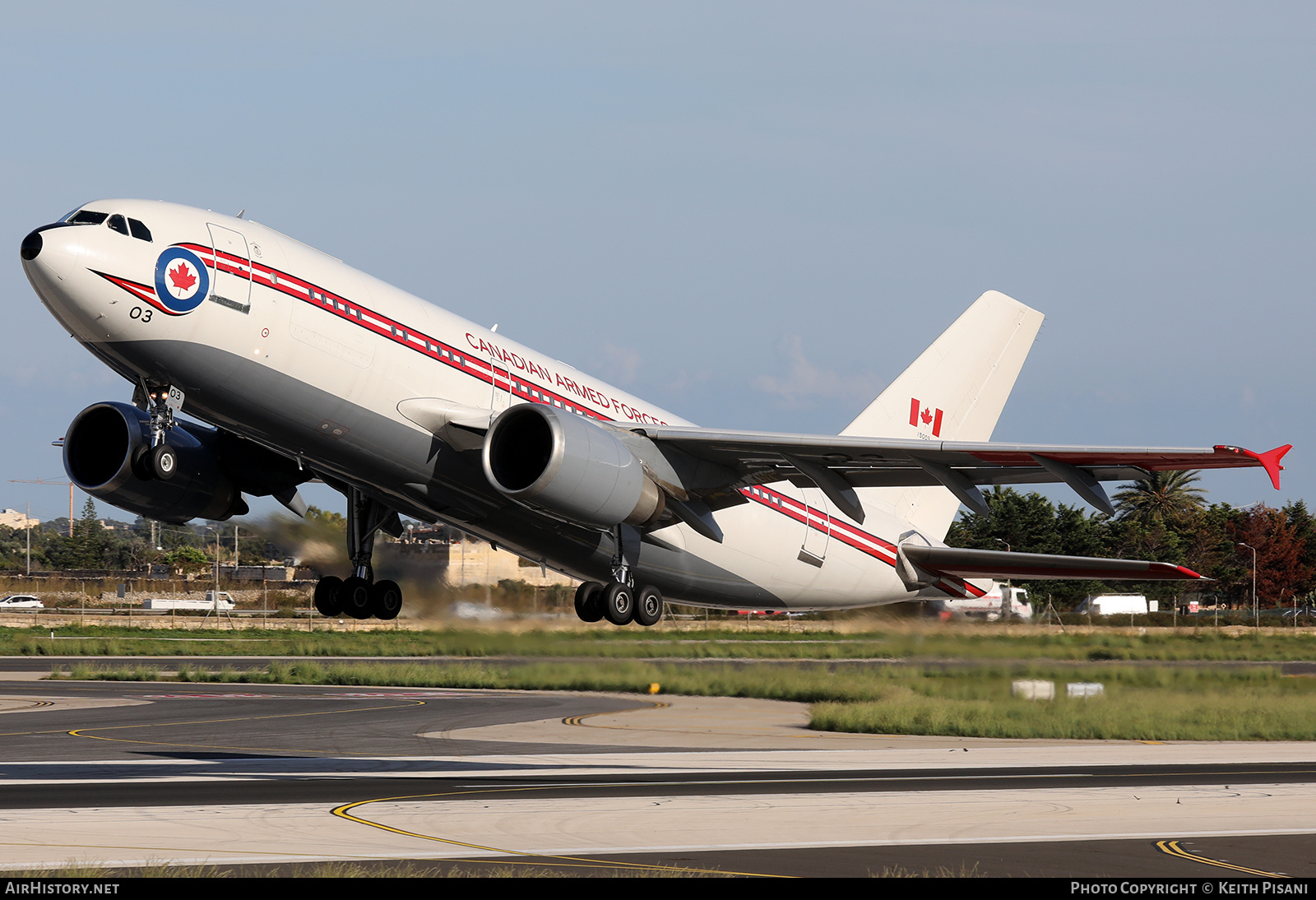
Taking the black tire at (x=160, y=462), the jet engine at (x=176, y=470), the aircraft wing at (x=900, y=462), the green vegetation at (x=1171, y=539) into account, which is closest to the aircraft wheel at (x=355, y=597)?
the jet engine at (x=176, y=470)

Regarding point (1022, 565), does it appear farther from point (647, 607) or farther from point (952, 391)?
point (647, 607)

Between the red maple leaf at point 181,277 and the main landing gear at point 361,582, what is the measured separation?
775 cm

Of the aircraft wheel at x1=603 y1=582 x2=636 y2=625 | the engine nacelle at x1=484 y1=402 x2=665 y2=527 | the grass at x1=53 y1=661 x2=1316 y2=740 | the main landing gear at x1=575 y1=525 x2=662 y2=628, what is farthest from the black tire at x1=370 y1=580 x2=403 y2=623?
the grass at x1=53 y1=661 x2=1316 y2=740

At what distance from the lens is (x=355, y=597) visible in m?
27.4

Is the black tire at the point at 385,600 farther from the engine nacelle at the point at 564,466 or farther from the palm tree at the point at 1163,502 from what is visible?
the palm tree at the point at 1163,502

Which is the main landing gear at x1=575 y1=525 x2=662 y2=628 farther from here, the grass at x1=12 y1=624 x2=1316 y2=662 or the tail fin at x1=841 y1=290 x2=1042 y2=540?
the tail fin at x1=841 y1=290 x2=1042 y2=540

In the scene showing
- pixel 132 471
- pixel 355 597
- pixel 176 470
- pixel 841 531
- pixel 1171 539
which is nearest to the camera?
pixel 132 471

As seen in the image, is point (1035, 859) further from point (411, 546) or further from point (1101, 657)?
point (1101, 657)

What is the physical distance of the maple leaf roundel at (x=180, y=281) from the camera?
20.0 meters

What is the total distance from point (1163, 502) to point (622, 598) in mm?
104088

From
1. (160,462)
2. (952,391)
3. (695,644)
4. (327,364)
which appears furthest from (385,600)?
(695,644)

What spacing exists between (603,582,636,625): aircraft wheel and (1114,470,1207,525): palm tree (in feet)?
329

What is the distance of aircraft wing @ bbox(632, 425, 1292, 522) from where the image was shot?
21.7 meters
